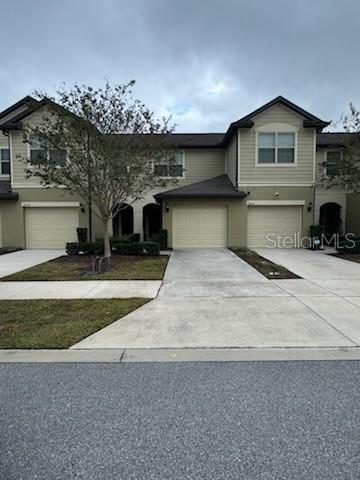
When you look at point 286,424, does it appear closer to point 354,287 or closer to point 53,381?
point 53,381

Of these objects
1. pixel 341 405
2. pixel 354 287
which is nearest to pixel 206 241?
pixel 354 287

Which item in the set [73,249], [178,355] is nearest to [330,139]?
[73,249]

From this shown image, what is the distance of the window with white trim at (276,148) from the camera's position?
15703 mm

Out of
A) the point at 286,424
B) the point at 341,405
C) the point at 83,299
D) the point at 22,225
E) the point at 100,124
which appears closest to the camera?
the point at 286,424

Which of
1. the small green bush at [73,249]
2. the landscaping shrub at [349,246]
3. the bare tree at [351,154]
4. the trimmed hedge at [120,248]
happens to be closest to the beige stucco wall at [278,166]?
the bare tree at [351,154]

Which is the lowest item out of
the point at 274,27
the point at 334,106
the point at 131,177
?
the point at 131,177

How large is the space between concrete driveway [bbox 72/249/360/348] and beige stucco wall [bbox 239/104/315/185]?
898 centimetres

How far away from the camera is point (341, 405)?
278 cm

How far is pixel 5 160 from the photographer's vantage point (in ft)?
59.4

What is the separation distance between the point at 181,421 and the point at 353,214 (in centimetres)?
1817

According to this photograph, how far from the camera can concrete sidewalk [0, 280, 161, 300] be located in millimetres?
6758

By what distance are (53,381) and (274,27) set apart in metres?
16.3

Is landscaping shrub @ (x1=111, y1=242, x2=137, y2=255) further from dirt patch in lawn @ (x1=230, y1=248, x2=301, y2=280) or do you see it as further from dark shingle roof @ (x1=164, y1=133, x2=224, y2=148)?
dark shingle roof @ (x1=164, y1=133, x2=224, y2=148)

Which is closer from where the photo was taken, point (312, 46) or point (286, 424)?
point (286, 424)
